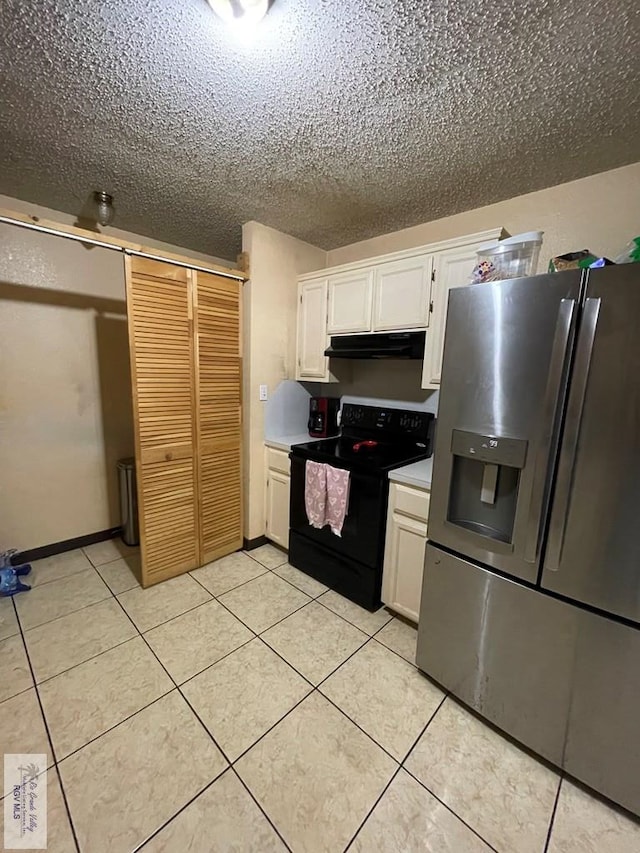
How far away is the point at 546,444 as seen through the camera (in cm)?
117

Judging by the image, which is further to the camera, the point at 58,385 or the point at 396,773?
the point at 58,385

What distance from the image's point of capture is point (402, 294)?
2105mm

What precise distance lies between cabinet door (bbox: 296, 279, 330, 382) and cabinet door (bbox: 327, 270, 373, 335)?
→ 3.1 inches

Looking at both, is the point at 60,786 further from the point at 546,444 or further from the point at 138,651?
the point at 546,444

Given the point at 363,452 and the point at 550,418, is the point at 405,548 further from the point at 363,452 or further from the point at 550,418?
the point at 550,418

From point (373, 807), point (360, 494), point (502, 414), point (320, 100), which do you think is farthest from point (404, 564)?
point (320, 100)

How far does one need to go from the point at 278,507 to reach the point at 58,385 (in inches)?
72.0

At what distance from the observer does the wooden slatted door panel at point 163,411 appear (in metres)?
2.00

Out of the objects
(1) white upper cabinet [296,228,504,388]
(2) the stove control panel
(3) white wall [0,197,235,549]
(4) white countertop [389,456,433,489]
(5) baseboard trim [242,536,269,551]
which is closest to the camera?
(4) white countertop [389,456,433,489]

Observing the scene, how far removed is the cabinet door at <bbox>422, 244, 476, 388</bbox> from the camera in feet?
6.05

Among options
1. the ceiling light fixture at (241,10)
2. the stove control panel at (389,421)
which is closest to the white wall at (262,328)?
the stove control panel at (389,421)

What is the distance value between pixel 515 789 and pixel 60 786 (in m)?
1.59

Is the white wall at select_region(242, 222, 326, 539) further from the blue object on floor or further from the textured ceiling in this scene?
the blue object on floor

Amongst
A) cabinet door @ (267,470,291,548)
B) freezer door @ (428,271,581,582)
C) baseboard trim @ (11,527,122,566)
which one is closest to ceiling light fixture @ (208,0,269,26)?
freezer door @ (428,271,581,582)
